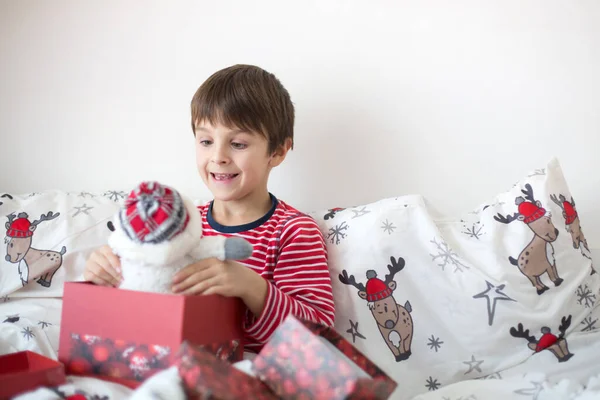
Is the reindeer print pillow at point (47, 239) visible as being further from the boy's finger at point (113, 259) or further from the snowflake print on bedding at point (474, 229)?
the snowflake print on bedding at point (474, 229)

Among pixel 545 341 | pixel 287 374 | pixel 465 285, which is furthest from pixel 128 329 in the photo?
pixel 545 341

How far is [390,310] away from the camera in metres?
0.96

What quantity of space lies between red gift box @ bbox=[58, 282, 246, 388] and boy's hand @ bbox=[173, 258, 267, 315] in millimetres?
19

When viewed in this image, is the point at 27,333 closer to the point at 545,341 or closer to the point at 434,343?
the point at 434,343

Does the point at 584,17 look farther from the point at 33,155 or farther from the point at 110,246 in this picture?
the point at 33,155

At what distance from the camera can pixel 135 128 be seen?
1354 mm

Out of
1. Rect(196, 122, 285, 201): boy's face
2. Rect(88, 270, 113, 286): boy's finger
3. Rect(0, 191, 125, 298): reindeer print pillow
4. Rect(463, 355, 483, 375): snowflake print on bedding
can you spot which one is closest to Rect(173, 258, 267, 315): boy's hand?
Rect(88, 270, 113, 286): boy's finger

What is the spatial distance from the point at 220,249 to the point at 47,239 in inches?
22.2

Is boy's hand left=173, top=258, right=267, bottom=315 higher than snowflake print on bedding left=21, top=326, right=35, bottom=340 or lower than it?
higher

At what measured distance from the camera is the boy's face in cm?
96

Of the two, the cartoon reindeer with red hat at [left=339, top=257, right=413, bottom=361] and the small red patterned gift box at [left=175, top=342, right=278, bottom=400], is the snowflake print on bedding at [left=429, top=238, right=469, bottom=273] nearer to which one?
the cartoon reindeer with red hat at [left=339, top=257, right=413, bottom=361]

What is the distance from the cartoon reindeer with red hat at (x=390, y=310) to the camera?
0.94m

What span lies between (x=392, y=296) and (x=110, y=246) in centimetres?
49

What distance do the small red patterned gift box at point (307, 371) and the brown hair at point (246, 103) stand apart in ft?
1.45
